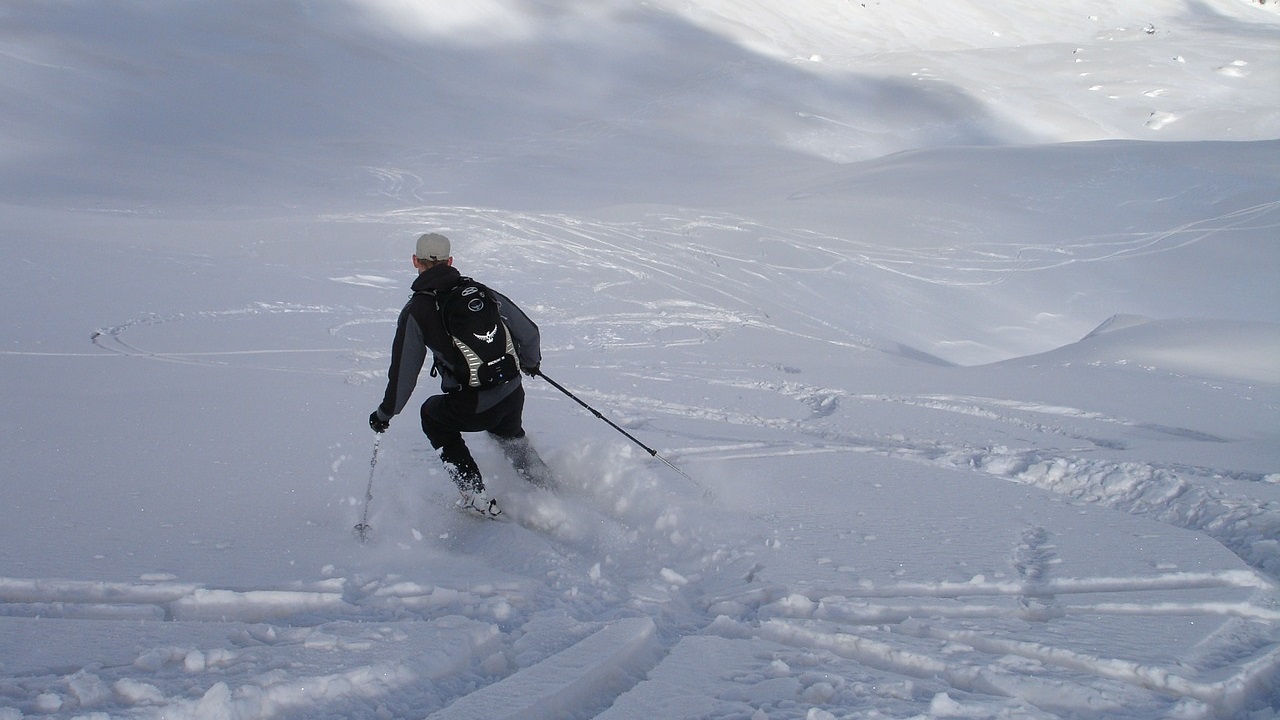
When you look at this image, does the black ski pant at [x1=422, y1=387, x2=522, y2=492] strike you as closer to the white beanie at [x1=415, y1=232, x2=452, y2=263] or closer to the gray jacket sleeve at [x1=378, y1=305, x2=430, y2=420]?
the gray jacket sleeve at [x1=378, y1=305, x2=430, y2=420]

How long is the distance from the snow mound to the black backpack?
6.40 meters

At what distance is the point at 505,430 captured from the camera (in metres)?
4.46

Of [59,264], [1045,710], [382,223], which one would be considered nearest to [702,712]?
[1045,710]

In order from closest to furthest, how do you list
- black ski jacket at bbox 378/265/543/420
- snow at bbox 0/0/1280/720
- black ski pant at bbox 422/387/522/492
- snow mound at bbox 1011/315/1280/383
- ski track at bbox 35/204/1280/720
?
ski track at bbox 35/204/1280/720 < snow at bbox 0/0/1280/720 < black ski jacket at bbox 378/265/543/420 < black ski pant at bbox 422/387/522/492 < snow mound at bbox 1011/315/1280/383

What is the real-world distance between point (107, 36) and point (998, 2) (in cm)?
3590

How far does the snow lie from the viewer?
263 cm

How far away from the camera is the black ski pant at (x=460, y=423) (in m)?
4.25

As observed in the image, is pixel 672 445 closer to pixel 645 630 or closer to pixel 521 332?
pixel 521 332

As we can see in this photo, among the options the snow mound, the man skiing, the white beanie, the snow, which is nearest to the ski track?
the snow

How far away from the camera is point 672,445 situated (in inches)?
222

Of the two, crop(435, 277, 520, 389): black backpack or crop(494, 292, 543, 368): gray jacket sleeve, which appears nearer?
crop(435, 277, 520, 389): black backpack

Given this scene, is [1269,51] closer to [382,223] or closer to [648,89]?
[648,89]

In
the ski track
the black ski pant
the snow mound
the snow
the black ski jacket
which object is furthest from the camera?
the snow mound

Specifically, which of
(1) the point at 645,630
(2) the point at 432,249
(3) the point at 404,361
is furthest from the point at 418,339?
(1) the point at 645,630
